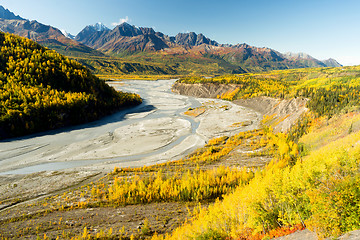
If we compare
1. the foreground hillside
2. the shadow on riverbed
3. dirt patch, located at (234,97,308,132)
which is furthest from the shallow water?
dirt patch, located at (234,97,308,132)

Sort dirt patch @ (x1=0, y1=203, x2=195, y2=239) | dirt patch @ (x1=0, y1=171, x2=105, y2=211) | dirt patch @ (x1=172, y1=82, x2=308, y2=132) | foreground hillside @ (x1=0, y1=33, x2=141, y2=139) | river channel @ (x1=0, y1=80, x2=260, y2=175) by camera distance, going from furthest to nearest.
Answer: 1. dirt patch @ (x1=172, y1=82, x2=308, y2=132)
2. foreground hillside @ (x1=0, y1=33, x2=141, y2=139)
3. river channel @ (x1=0, y1=80, x2=260, y2=175)
4. dirt patch @ (x1=0, y1=171, x2=105, y2=211)
5. dirt patch @ (x1=0, y1=203, x2=195, y2=239)

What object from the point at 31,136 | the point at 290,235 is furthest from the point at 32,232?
the point at 31,136

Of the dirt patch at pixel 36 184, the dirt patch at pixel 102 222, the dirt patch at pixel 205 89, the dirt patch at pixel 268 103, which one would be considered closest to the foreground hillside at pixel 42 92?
the dirt patch at pixel 36 184

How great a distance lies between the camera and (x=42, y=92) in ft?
235

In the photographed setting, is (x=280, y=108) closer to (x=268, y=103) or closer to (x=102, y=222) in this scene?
(x=268, y=103)

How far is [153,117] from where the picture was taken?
288 feet

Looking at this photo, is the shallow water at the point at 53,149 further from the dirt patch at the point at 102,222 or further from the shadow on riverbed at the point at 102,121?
the dirt patch at the point at 102,222

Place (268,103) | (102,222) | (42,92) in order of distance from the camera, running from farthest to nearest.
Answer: (268,103) < (42,92) < (102,222)

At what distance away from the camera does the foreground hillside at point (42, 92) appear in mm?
59812

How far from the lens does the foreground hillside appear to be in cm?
5981

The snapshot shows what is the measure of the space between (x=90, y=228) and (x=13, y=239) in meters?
8.79

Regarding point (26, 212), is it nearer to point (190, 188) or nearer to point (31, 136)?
point (190, 188)

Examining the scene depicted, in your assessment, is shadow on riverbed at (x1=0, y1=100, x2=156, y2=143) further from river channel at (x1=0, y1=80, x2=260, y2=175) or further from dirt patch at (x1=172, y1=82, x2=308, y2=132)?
dirt patch at (x1=172, y1=82, x2=308, y2=132)

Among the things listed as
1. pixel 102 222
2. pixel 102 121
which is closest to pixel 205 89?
pixel 102 121
